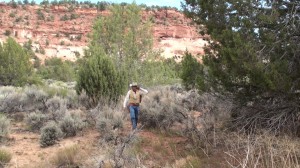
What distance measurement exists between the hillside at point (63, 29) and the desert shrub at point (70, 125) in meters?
56.9

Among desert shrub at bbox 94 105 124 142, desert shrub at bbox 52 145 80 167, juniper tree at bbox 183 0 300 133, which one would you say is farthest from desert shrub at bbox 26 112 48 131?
juniper tree at bbox 183 0 300 133

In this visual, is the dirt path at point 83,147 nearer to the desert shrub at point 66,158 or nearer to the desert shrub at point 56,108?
the desert shrub at point 66,158

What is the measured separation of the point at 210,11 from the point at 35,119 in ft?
23.2

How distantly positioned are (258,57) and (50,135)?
6242 mm

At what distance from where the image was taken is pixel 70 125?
11.4 metres

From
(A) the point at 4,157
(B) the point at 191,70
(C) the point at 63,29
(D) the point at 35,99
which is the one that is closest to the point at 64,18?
(C) the point at 63,29

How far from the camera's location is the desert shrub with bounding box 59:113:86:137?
11312mm

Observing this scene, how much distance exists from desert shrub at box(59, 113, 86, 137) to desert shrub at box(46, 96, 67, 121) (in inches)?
33.7

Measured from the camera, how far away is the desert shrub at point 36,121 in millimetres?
12188

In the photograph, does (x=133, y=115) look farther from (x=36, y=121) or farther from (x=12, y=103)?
(x=12, y=103)

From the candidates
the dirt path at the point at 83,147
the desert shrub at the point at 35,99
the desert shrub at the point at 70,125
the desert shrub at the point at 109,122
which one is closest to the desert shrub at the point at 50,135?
the dirt path at the point at 83,147

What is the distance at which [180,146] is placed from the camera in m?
9.21

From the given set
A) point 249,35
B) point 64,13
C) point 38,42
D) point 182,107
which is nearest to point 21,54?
point 182,107

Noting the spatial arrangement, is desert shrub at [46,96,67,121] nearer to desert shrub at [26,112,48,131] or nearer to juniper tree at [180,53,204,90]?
desert shrub at [26,112,48,131]
